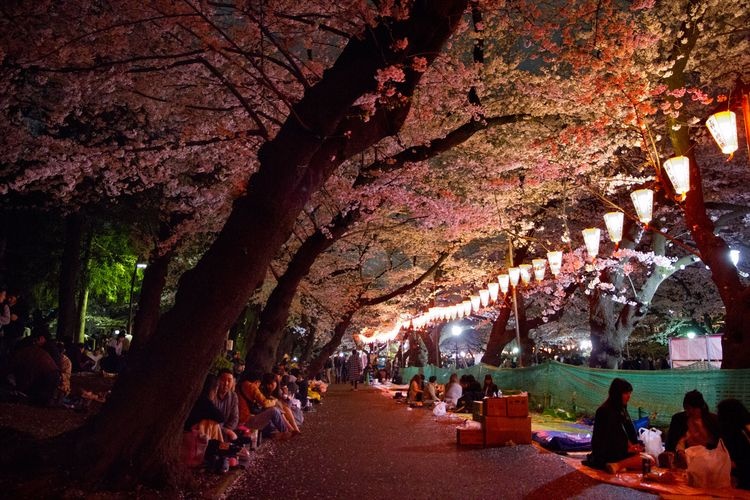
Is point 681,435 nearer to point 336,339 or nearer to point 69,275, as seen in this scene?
point 69,275

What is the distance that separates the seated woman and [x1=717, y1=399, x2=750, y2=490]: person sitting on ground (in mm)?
1197

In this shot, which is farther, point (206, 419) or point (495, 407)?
point (495, 407)

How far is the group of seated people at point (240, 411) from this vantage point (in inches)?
284

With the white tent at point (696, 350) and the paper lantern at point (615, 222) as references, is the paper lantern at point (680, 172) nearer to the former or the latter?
the paper lantern at point (615, 222)

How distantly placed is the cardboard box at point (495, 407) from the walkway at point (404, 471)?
659 mm

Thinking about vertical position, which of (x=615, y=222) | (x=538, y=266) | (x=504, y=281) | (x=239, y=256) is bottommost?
(x=239, y=256)

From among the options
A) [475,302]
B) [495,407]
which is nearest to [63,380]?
[495,407]

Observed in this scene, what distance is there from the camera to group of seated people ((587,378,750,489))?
6160 mm

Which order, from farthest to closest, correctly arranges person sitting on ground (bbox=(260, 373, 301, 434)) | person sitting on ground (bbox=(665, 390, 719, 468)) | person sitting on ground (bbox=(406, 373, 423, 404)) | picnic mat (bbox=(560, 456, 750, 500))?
person sitting on ground (bbox=(406, 373, 423, 404)) → person sitting on ground (bbox=(260, 373, 301, 434)) → person sitting on ground (bbox=(665, 390, 719, 468)) → picnic mat (bbox=(560, 456, 750, 500))

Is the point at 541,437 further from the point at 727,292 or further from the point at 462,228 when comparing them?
the point at 462,228

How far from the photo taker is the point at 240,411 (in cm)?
978

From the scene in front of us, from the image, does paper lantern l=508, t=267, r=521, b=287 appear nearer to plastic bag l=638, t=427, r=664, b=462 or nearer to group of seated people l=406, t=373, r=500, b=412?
group of seated people l=406, t=373, r=500, b=412

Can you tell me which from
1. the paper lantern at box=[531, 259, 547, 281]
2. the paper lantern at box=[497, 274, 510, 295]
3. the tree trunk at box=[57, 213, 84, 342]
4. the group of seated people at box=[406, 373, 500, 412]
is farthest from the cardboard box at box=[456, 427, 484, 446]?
the tree trunk at box=[57, 213, 84, 342]

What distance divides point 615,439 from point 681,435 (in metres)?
0.95
